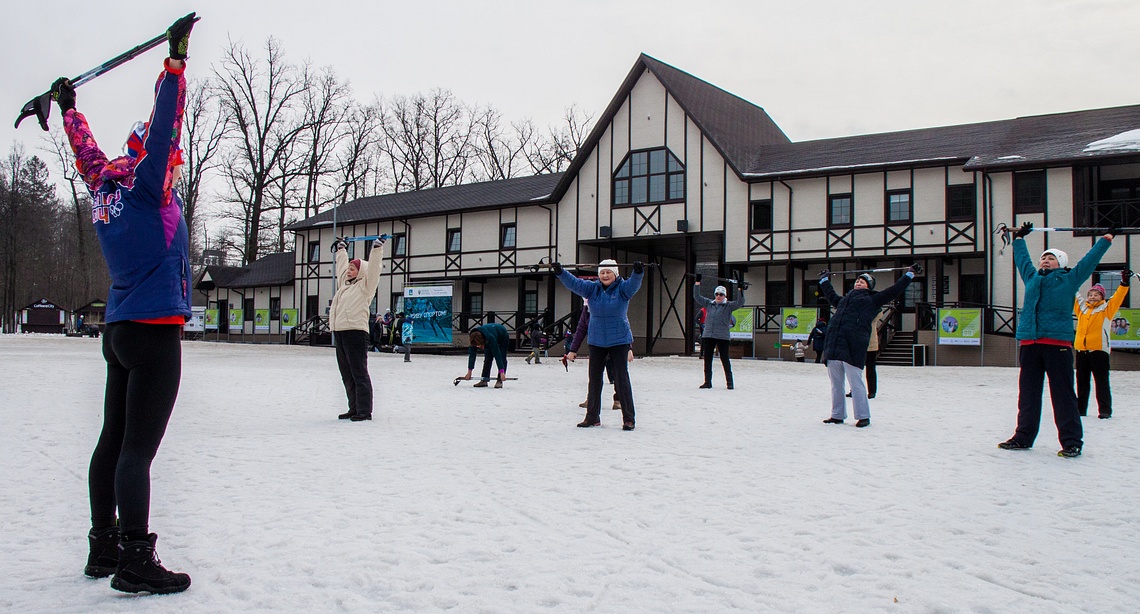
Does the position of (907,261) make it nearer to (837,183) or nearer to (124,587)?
(837,183)

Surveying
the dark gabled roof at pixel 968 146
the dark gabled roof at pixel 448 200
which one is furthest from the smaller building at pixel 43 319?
the dark gabled roof at pixel 968 146

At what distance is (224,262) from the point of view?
61969 mm

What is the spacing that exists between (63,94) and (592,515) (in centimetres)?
327

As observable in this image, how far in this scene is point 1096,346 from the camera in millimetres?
9516

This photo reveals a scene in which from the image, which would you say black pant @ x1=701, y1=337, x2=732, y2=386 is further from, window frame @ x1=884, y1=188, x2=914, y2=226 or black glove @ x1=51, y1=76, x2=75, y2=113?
window frame @ x1=884, y1=188, x2=914, y2=226

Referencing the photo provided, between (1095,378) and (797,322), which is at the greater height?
(797,322)

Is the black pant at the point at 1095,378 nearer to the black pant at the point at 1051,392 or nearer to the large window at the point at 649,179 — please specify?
the black pant at the point at 1051,392

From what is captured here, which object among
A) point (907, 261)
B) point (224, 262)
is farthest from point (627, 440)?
point (224, 262)

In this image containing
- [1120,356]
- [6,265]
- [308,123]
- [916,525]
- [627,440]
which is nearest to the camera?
[916,525]

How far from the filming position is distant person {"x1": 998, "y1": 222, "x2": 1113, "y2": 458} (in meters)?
6.51

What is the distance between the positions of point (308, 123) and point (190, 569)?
4657cm

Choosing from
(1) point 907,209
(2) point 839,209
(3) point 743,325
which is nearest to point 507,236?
(3) point 743,325

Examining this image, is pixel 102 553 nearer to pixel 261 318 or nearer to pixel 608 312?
pixel 608 312

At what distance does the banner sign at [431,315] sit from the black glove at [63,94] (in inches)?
1087
